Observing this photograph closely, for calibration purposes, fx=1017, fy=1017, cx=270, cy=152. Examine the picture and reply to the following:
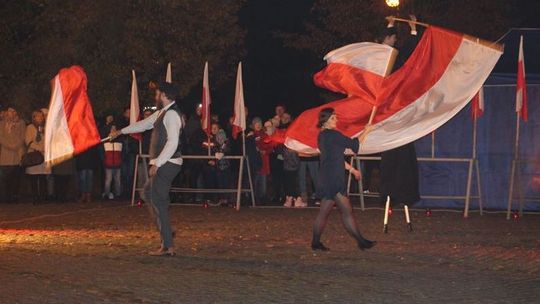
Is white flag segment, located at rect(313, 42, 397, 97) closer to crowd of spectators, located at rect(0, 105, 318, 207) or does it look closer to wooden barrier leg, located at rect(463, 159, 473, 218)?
wooden barrier leg, located at rect(463, 159, 473, 218)

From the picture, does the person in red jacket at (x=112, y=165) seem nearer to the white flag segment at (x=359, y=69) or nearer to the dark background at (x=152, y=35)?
the dark background at (x=152, y=35)

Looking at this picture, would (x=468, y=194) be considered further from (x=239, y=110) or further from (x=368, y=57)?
(x=239, y=110)

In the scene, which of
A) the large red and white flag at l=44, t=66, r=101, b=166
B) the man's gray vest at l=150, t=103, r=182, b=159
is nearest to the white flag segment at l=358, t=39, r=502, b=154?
the man's gray vest at l=150, t=103, r=182, b=159

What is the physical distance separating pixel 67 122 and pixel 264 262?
145 inches

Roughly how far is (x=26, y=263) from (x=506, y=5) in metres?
30.6

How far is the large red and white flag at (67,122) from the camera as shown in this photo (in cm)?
1389

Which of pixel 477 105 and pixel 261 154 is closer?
pixel 477 105

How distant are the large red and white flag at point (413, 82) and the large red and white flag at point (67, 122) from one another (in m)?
3.62

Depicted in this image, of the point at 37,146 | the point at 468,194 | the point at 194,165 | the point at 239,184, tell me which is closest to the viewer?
the point at 468,194

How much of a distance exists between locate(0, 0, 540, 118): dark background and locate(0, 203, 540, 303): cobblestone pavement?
6.45 metres

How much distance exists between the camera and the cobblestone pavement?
993 centimetres

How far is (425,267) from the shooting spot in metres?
11.8

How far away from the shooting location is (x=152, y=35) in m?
32.8

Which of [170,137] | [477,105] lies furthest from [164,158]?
[477,105]
